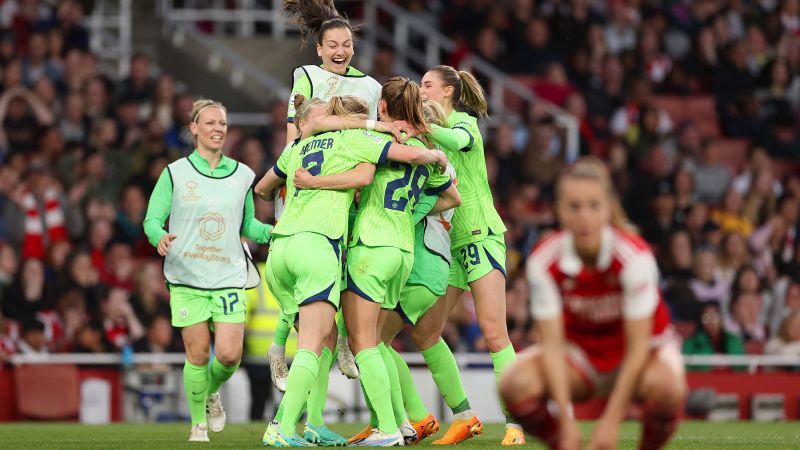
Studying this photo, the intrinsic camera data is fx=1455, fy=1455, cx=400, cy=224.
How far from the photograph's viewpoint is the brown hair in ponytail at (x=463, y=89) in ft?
31.5

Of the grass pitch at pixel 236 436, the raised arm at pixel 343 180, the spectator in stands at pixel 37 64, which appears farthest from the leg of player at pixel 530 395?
the spectator in stands at pixel 37 64

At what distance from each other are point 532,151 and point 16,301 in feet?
21.1

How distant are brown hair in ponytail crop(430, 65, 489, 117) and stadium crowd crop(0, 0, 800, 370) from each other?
561cm

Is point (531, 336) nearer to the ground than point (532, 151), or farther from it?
nearer to the ground

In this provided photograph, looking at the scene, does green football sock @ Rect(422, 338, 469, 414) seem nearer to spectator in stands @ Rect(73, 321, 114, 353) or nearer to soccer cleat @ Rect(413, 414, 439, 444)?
soccer cleat @ Rect(413, 414, 439, 444)

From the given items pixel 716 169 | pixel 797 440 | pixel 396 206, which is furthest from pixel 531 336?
pixel 396 206

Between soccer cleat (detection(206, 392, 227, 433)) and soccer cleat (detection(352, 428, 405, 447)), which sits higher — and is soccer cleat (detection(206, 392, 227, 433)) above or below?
below

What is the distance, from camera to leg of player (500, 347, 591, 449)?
592 cm

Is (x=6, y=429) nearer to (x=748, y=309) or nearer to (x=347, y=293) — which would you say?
(x=347, y=293)

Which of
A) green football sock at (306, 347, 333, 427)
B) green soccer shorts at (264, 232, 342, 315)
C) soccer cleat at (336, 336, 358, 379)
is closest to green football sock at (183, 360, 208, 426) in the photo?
soccer cleat at (336, 336, 358, 379)

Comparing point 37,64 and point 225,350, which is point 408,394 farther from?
point 37,64

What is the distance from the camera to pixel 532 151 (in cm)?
1747

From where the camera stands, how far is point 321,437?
28.8 ft

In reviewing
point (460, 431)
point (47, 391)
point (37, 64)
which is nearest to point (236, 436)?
point (460, 431)
